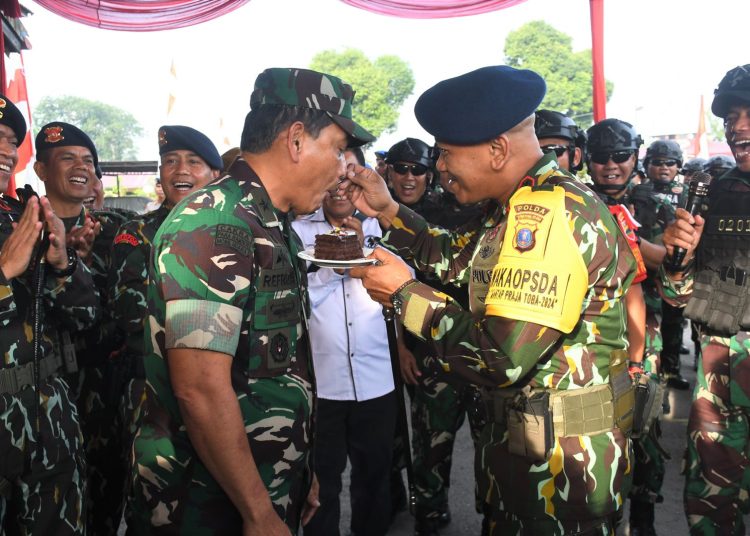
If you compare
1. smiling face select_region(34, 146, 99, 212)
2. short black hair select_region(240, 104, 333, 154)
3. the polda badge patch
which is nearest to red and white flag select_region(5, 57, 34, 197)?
smiling face select_region(34, 146, 99, 212)

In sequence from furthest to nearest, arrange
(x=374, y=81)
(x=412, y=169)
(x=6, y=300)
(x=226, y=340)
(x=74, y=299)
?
1. (x=374, y=81)
2. (x=412, y=169)
3. (x=74, y=299)
4. (x=6, y=300)
5. (x=226, y=340)

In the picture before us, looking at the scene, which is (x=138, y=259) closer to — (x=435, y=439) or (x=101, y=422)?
(x=101, y=422)

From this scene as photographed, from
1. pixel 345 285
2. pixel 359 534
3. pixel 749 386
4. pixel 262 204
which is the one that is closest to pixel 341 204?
pixel 345 285

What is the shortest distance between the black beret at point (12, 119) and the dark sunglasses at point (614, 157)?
3.97m

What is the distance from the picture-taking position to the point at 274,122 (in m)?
2.03

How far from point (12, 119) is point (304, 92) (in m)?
1.92

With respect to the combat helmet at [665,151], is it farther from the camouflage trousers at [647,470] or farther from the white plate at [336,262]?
the white plate at [336,262]

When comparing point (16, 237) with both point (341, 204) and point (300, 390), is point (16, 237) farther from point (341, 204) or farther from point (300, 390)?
point (341, 204)

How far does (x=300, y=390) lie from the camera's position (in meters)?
2.03

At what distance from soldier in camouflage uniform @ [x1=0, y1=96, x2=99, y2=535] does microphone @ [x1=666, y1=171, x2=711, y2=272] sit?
310 centimetres

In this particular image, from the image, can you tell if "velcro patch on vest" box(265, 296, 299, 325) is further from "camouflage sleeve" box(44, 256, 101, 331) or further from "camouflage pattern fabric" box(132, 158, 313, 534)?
"camouflage sleeve" box(44, 256, 101, 331)

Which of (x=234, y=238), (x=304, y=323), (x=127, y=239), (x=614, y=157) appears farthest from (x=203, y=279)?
(x=614, y=157)

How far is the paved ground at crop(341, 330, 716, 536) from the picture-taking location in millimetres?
4031

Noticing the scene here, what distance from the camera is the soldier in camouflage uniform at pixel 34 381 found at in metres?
2.51
